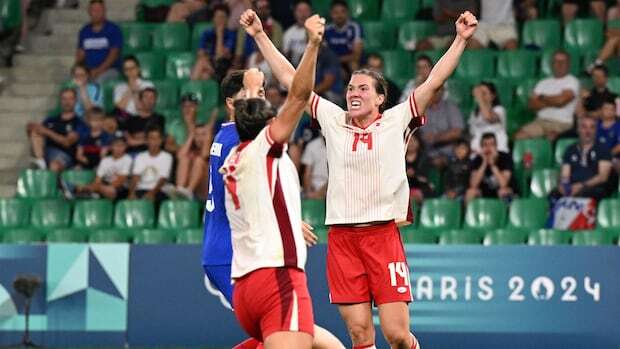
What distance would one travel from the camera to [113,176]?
17.8m

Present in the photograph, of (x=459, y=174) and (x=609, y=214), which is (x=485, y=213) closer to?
(x=459, y=174)

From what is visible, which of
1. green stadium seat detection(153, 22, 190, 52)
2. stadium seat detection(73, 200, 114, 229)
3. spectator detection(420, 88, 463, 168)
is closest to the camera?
spectator detection(420, 88, 463, 168)

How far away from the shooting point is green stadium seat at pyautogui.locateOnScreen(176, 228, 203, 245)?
16578 millimetres

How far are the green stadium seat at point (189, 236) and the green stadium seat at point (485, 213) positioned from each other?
2786 millimetres

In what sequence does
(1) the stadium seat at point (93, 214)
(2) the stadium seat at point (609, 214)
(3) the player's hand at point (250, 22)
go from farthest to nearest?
(1) the stadium seat at point (93, 214) < (2) the stadium seat at point (609, 214) < (3) the player's hand at point (250, 22)

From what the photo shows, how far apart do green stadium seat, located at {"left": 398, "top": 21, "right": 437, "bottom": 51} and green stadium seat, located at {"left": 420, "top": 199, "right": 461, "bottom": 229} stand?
340 cm

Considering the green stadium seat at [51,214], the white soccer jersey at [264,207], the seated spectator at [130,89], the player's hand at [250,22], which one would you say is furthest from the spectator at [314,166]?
the white soccer jersey at [264,207]

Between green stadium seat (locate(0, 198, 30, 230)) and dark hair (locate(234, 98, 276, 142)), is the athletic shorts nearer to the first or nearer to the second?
dark hair (locate(234, 98, 276, 142))

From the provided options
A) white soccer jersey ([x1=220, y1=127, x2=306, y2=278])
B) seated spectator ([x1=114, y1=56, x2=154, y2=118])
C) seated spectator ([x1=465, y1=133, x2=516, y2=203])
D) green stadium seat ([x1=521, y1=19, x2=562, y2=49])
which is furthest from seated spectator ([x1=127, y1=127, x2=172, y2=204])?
white soccer jersey ([x1=220, y1=127, x2=306, y2=278])

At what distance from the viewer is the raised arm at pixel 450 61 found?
1048 centimetres

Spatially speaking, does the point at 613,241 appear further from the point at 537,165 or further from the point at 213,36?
the point at 213,36

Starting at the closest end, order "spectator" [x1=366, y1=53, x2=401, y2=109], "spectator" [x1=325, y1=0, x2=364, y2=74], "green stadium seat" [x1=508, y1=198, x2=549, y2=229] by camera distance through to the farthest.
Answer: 1. "green stadium seat" [x1=508, y1=198, x2=549, y2=229]
2. "spectator" [x1=366, y1=53, x2=401, y2=109]
3. "spectator" [x1=325, y1=0, x2=364, y2=74]

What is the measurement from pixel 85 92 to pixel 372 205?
9134 mm

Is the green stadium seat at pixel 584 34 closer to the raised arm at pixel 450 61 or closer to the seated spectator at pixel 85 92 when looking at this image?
the seated spectator at pixel 85 92
